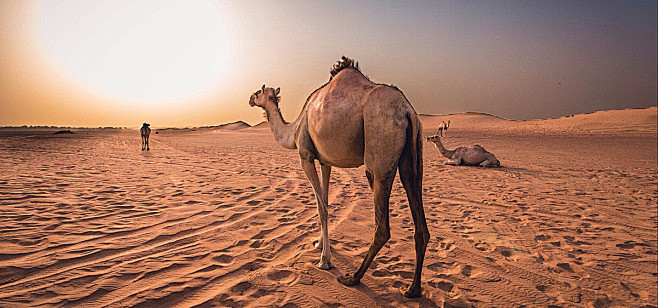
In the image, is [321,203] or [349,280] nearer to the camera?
[349,280]

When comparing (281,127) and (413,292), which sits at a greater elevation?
(281,127)

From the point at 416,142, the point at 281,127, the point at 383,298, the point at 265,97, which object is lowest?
the point at 383,298

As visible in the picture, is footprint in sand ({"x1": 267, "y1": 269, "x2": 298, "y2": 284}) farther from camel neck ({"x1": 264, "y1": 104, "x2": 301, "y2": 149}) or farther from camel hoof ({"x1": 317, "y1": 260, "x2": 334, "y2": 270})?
camel neck ({"x1": 264, "y1": 104, "x2": 301, "y2": 149})

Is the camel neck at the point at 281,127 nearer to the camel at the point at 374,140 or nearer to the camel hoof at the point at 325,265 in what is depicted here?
the camel at the point at 374,140

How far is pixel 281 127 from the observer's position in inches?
196

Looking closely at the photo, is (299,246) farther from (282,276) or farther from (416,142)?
(416,142)

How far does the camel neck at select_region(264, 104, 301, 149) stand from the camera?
465 centimetres

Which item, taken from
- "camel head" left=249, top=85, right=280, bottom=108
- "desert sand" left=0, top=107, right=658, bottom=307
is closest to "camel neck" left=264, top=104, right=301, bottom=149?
"camel head" left=249, top=85, right=280, bottom=108

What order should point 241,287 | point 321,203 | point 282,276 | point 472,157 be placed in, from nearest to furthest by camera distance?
1. point 241,287
2. point 282,276
3. point 321,203
4. point 472,157

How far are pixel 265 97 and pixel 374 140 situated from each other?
2.74 m

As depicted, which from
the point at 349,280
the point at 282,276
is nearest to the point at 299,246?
the point at 282,276

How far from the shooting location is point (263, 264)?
4.26 meters

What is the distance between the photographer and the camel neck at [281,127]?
4.65 meters

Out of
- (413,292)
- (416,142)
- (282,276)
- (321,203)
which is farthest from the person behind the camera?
(321,203)
